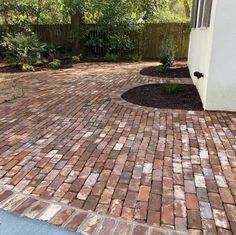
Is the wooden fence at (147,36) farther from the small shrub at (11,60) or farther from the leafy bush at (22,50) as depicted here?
the small shrub at (11,60)

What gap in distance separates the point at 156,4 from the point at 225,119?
953cm

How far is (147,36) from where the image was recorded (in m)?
12.2

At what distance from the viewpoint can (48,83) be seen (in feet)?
23.2

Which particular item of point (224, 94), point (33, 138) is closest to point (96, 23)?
point (224, 94)

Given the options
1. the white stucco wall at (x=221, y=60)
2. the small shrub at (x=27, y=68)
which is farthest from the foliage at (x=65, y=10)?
the white stucco wall at (x=221, y=60)

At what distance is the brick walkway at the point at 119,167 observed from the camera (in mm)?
2164

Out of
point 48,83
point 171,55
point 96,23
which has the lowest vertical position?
point 48,83

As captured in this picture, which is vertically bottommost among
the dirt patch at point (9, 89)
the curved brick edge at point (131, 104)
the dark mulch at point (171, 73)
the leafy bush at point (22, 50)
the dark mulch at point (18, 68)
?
the dark mulch at point (18, 68)

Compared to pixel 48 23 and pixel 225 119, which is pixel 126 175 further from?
pixel 48 23

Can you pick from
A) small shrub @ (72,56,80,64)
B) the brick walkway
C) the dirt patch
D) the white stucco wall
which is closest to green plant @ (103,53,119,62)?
small shrub @ (72,56,80,64)

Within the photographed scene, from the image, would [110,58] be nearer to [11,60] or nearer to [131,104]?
[11,60]

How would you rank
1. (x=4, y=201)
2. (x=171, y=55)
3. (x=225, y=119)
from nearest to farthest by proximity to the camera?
(x=4, y=201)
(x=225, y=119)
(x=171, y=55)

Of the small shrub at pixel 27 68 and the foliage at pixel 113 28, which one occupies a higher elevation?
the foliage at pixel 113 28

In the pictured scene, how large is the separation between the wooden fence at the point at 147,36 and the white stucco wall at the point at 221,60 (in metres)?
7.88
